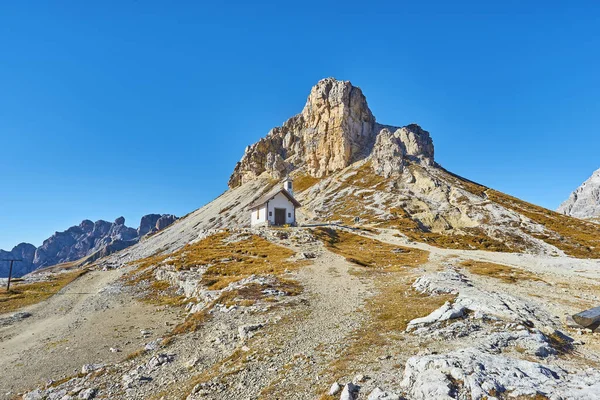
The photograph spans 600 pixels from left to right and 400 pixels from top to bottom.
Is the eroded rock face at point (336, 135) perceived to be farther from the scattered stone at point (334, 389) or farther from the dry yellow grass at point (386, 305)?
the scattered stone at point (334, 389)

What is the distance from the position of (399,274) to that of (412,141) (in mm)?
151711

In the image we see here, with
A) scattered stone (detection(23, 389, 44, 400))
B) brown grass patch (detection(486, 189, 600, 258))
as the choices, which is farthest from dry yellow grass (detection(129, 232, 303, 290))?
brown grass patch (detection(486, 189, 600, 258))

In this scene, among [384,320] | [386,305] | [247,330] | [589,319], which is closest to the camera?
[589,319]

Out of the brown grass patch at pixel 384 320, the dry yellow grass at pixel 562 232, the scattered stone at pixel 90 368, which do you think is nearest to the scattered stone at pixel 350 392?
the brown grass patch at pixel 384 320

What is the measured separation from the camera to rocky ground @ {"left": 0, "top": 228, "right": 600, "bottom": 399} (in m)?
10.8

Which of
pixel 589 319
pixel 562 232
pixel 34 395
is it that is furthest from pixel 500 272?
pixel 562 232

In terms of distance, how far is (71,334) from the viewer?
2938cm

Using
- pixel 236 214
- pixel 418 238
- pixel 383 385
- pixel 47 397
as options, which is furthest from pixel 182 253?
pixel 236 214

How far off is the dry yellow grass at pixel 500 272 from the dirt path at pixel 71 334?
33.0 metres

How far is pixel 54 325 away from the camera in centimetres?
3334

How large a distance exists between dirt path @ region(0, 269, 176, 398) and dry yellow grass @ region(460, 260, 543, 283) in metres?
33.0

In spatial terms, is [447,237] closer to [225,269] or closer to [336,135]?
[225,269]

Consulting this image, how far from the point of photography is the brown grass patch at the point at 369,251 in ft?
143

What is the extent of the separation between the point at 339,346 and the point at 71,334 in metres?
27.4
